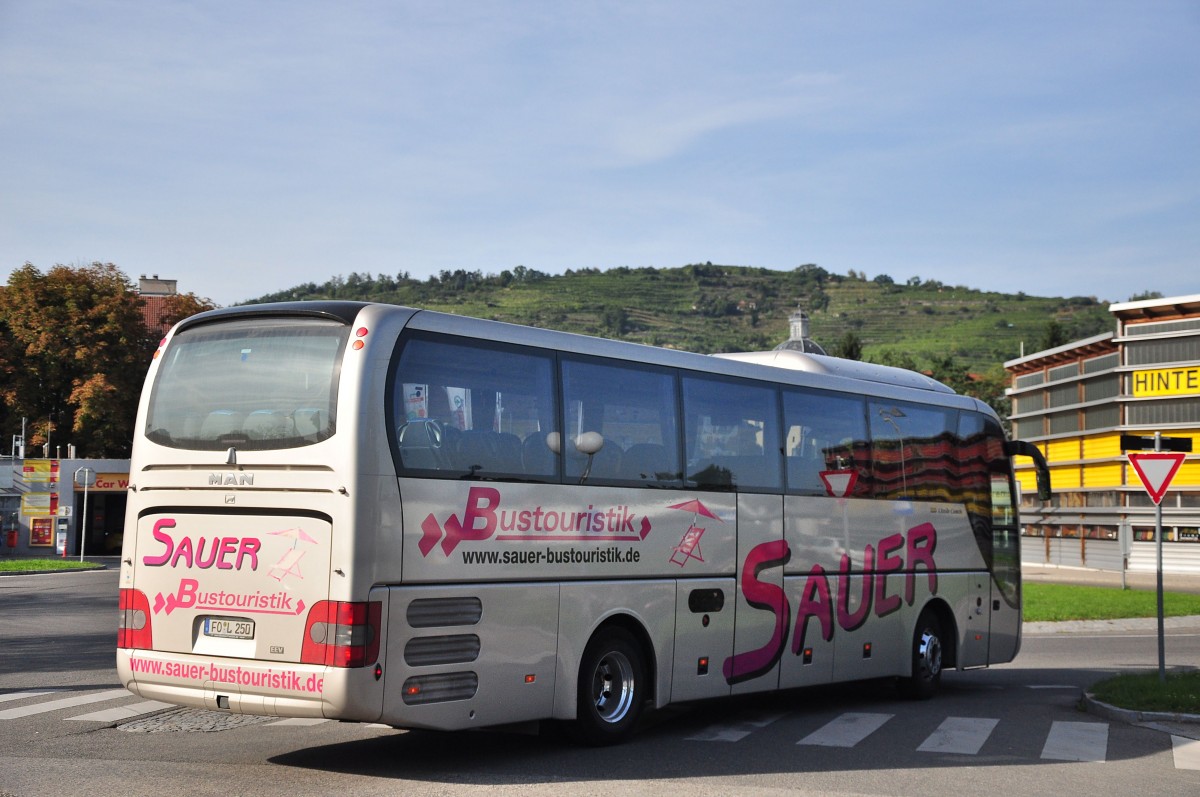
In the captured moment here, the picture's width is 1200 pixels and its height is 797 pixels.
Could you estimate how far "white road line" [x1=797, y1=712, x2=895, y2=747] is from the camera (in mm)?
11219

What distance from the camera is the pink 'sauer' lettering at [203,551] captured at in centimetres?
896

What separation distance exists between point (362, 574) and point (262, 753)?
2410 millimetres

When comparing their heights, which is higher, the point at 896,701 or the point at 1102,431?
the point at 1102,431

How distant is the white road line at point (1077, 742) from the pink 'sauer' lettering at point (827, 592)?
2410 millimetres

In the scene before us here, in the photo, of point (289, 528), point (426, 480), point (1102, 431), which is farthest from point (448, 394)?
point (1102, 431)

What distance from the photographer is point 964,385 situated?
96750 millimetres

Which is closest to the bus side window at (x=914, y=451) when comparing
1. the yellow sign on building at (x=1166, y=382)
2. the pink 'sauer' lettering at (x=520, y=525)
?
the pink 'sauer' lettering at (x=520, y=525)

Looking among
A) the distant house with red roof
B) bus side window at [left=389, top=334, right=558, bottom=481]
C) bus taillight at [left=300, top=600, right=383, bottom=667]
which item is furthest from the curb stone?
the distant house with red roof

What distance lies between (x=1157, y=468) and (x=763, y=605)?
5716 mm

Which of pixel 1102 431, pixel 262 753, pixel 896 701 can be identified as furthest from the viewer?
pixel 1102 431

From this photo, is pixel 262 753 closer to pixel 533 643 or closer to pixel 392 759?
pixel 392 759

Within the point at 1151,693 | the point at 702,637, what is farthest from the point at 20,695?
the point at 1151,693

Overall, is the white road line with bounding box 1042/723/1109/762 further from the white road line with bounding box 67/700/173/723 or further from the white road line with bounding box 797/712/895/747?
the white road line with bounding box 67/700/173/723

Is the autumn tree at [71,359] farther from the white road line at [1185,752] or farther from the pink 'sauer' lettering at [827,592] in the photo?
the white road line at [1185,752]
